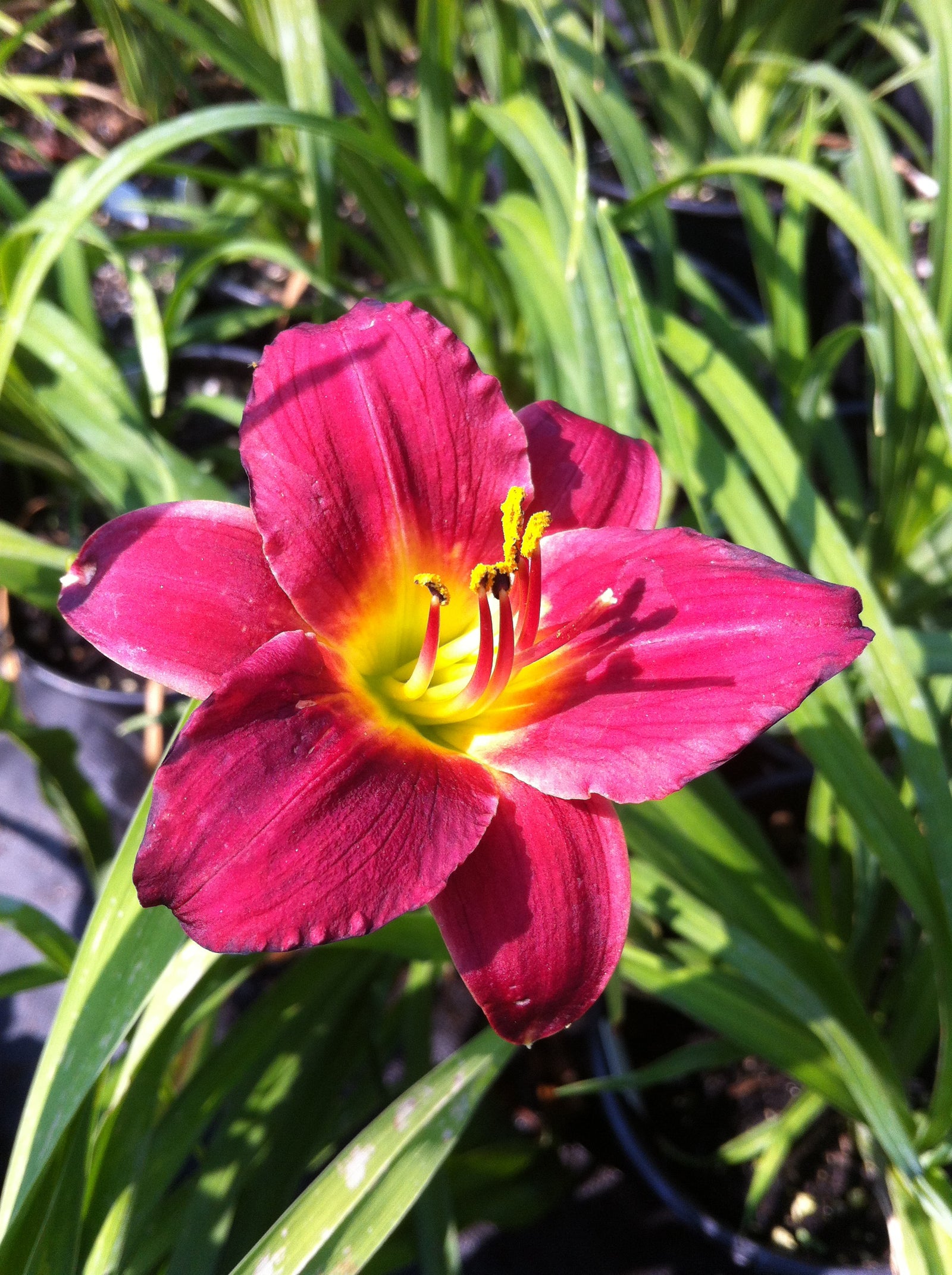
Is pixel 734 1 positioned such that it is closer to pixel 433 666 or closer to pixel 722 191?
pixel 722 191

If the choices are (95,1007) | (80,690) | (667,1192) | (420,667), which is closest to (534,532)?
(420,667)

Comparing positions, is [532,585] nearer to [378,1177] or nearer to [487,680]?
[487,680]

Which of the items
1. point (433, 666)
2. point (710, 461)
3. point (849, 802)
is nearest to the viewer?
point (433, 666)

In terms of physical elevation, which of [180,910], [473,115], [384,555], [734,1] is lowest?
[180,910]

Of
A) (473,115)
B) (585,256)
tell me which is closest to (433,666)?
(585,256)

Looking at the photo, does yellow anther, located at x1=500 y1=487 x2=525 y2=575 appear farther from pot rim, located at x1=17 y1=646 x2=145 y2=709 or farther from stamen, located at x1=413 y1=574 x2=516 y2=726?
pot rim, located at x1=17 y1=646 x2=145 y2=709

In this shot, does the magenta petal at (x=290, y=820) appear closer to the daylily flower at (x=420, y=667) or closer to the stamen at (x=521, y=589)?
the daylily flower at (x=420, y=667)
